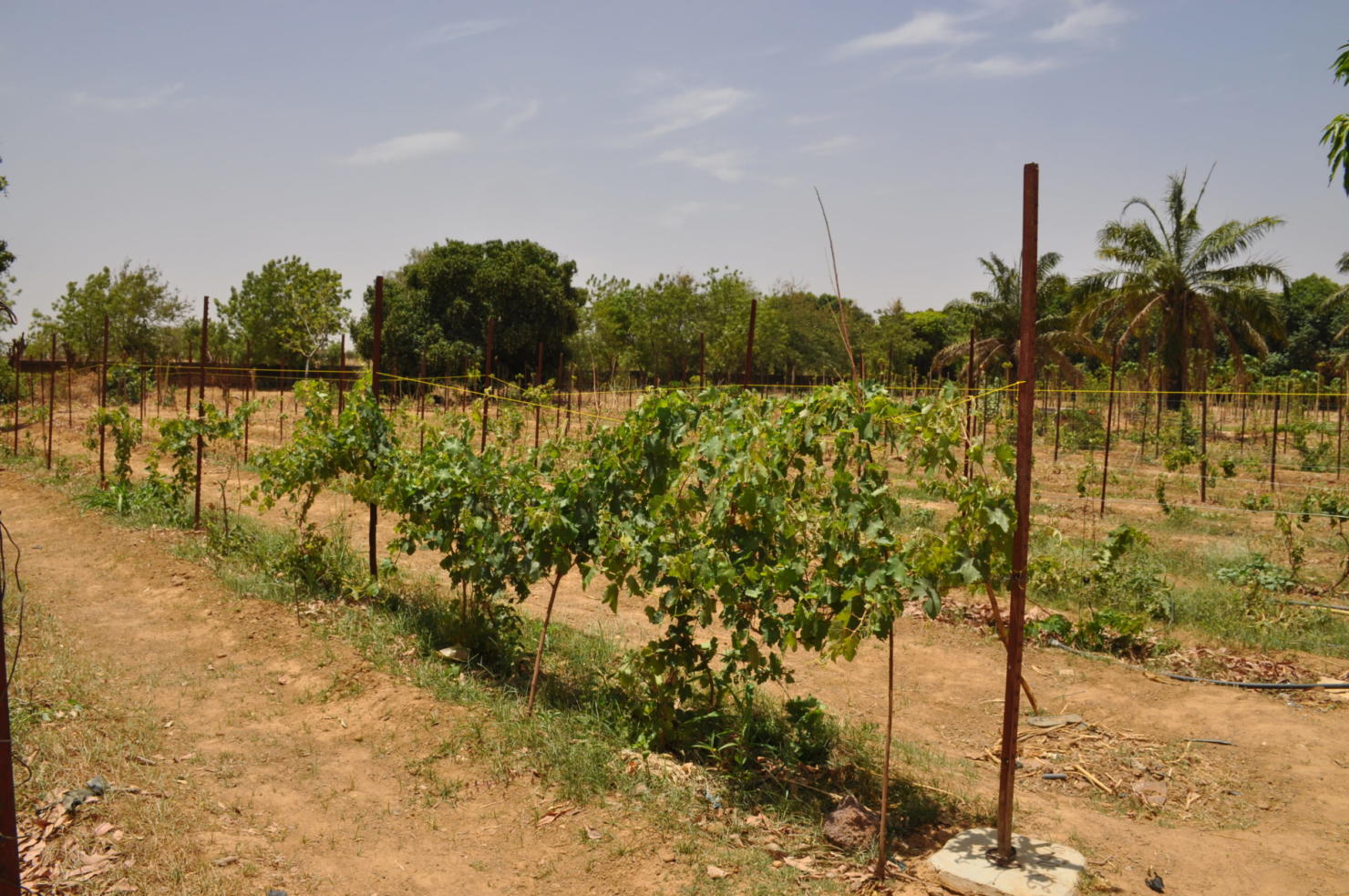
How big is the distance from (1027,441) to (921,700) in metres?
3.25

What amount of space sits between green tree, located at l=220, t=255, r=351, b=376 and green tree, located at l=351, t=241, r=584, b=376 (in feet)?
5.66

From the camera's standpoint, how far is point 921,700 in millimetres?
6453

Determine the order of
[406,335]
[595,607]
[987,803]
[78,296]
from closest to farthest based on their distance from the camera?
[987,803], [595,607], [406,335], [78,296]

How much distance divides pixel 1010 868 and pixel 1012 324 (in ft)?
82.1

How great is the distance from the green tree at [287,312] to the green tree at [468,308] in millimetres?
1727

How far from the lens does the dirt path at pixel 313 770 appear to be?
12.7ft

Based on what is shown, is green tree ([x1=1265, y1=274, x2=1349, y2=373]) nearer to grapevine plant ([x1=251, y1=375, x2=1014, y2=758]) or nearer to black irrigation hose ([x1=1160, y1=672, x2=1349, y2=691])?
black irrigation hose ([x1=1160, y1=672, x2=1349, y2=691])

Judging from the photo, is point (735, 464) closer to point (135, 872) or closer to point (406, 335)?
point (135, 872)

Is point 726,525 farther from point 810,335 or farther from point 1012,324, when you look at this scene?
point 810,335

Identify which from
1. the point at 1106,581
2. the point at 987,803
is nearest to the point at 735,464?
the point at 987,803

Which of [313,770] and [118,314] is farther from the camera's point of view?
[118,314]

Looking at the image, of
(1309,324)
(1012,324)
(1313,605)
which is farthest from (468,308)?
(1309,324)

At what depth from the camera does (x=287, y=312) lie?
30344 millimetres

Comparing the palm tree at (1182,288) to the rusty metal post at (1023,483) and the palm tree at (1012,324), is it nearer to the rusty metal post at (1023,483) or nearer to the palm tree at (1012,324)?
the palm tree at (1012,324)
